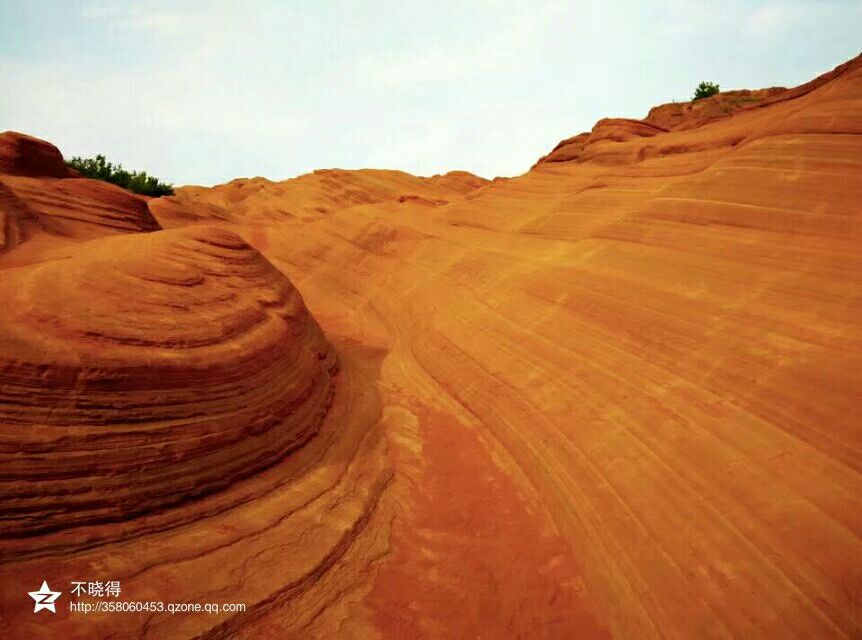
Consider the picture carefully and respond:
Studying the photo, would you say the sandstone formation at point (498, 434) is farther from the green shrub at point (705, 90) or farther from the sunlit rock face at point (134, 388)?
the green shrub at point (705, 90)

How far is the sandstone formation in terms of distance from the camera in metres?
3.17

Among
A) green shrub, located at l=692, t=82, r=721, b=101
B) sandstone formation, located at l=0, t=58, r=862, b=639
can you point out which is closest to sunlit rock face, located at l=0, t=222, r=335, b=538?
sandstone formation, located at l=0, t=58, r=862, b=639

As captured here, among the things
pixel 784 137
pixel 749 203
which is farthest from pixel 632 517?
pixel 784 137

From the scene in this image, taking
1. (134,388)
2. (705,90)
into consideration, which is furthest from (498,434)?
(705,90)

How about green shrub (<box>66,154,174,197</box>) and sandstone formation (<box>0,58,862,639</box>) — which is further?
green shrub (<box>66,154,174,197</box>)

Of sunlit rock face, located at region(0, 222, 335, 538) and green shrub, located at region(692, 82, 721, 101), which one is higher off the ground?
green shrub, located at region(692, 82, 721, 101)

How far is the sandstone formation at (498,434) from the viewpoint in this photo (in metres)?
3.17

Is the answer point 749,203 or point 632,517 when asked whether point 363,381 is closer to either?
point 632,517

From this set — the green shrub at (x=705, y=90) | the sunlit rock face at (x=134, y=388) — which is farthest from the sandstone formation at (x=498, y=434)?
the green shrub at (x=705, y=90)

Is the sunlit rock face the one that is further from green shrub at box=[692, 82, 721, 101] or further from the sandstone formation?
green shrub at box=[692, 82, 721, 101]

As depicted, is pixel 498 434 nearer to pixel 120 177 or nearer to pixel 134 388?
pixel 134 388

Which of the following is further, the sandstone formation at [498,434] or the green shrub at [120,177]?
the green shrub at [120,177]

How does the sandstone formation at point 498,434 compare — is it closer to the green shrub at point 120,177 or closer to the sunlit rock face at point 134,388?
the sunlit rock face at point 134,388

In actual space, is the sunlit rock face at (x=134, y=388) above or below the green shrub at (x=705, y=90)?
below
